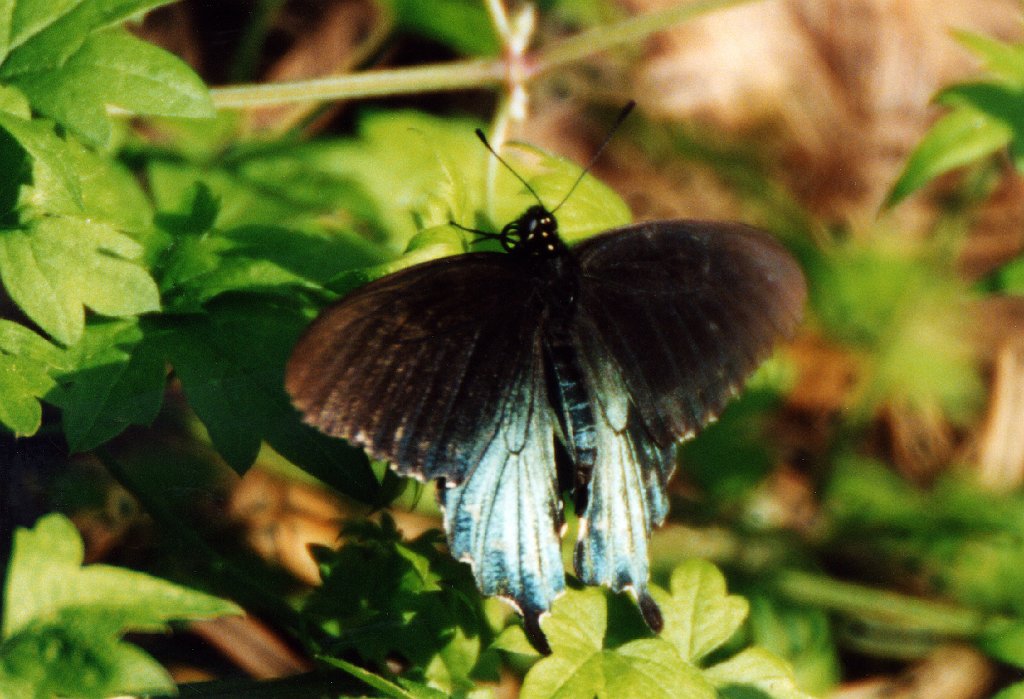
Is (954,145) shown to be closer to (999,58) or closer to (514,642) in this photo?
(999,58)

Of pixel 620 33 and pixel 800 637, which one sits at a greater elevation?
pixel 620 33

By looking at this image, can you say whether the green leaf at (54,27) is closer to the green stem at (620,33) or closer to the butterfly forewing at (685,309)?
the butterfly forewing at (685,309)

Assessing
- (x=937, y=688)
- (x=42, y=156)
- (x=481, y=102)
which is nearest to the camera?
(x=42, y=156)

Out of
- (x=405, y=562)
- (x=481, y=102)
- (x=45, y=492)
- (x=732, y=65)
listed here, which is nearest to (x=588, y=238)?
(x=405, y=562)

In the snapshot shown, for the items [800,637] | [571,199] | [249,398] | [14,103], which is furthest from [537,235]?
[800,637]

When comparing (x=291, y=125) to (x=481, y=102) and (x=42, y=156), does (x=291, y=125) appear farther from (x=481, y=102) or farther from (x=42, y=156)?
(x=42, y=156)

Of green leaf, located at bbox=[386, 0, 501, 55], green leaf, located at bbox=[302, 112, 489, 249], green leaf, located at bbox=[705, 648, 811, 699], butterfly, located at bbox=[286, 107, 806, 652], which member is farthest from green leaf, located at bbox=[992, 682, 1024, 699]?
green leaf, located at bbox=[386, 0, 501, 55]
